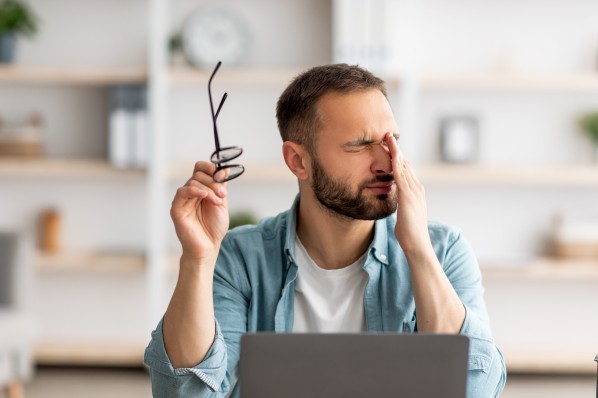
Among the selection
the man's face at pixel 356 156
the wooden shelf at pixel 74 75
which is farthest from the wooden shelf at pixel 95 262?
the man's face at pixel 356 156

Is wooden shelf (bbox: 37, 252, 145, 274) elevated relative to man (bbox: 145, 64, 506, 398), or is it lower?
lower

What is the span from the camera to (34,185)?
4.66 meters

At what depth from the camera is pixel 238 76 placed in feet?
14.1

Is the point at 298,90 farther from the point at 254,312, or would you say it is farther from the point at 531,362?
the point at 531,362

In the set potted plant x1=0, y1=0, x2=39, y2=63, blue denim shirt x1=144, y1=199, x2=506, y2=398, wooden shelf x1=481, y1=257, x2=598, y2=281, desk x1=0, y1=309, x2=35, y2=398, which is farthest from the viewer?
potted plant x1=0, y1=0, x2=39, y2=63

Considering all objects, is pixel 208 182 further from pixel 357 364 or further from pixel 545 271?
pixel 545 271

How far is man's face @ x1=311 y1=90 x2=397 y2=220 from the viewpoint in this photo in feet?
5.82

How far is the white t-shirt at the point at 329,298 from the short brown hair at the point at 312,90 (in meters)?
0.25

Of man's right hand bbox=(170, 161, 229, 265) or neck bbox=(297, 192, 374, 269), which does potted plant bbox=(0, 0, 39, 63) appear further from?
man's right hand bbox=(170, 161, 229, 265)

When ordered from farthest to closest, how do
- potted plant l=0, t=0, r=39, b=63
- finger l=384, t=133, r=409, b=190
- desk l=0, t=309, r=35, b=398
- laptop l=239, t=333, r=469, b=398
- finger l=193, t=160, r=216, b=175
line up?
potted plant l=0, t=0, r=39, b=63
desk l=0, t=309, r=35, b=398
finger l=384, t=133, r=409, b=190
finger l=193, t=160, r=216, b=175
laptop l=239, t=333, r=469, b=398

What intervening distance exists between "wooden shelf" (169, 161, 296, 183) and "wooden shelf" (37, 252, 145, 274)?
429 mm

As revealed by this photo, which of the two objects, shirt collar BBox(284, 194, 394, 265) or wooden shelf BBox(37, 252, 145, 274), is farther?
wooden shelf BBox(37, 252, 145, 274)

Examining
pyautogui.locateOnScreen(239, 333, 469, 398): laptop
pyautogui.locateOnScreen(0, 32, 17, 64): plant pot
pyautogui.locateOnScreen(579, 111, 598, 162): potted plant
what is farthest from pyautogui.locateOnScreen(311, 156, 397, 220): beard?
pyautogui.locateOnScreen(0, 32, 17, 64): plant pot

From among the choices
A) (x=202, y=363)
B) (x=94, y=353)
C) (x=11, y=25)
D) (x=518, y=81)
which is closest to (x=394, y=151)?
(x=202, y=363)
